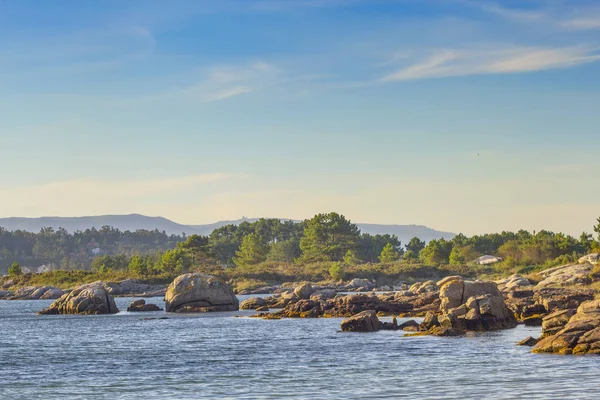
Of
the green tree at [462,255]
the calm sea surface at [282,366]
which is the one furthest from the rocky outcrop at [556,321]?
the green tree at [462,255]

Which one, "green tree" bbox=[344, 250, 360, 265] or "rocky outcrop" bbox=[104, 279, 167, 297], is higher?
"green tree" bbox=[344, 250, 360, 265]

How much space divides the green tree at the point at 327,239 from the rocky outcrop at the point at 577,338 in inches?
5735

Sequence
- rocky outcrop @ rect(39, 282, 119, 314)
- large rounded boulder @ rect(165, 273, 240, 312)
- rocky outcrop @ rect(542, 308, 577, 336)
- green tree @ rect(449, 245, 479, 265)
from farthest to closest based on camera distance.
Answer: green tree @ rect(449, 245, 479, 265) < rocky outcrop @ rect(39, 282, 119, 314) < large rounded boulder @ rect(165, 273, 240, 312) < rocky outcrop @ rect(542, 308, 577, 336)

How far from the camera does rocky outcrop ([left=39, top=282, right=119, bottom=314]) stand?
90562 mm

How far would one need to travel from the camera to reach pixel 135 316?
278 feet

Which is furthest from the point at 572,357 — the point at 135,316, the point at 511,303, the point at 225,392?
the point at 135,316

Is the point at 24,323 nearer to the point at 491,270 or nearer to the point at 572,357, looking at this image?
the point at 572,357

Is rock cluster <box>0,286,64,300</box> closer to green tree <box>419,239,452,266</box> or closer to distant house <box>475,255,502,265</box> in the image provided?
green tree <box>419,239,452,266</box>

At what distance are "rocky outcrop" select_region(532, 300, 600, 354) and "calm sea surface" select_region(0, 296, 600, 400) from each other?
1.29m

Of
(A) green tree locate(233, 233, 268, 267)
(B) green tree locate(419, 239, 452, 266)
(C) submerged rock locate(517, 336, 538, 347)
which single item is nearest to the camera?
(C) submerged rock locate(517, 336, 538, 347)

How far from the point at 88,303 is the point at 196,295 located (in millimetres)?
13419

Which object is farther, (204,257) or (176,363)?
(204,257)

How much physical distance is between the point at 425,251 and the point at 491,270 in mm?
32836

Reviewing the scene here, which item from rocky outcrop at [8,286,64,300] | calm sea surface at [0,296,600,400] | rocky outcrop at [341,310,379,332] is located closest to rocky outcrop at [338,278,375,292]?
rocky outcrop at [8,286,64,300]
